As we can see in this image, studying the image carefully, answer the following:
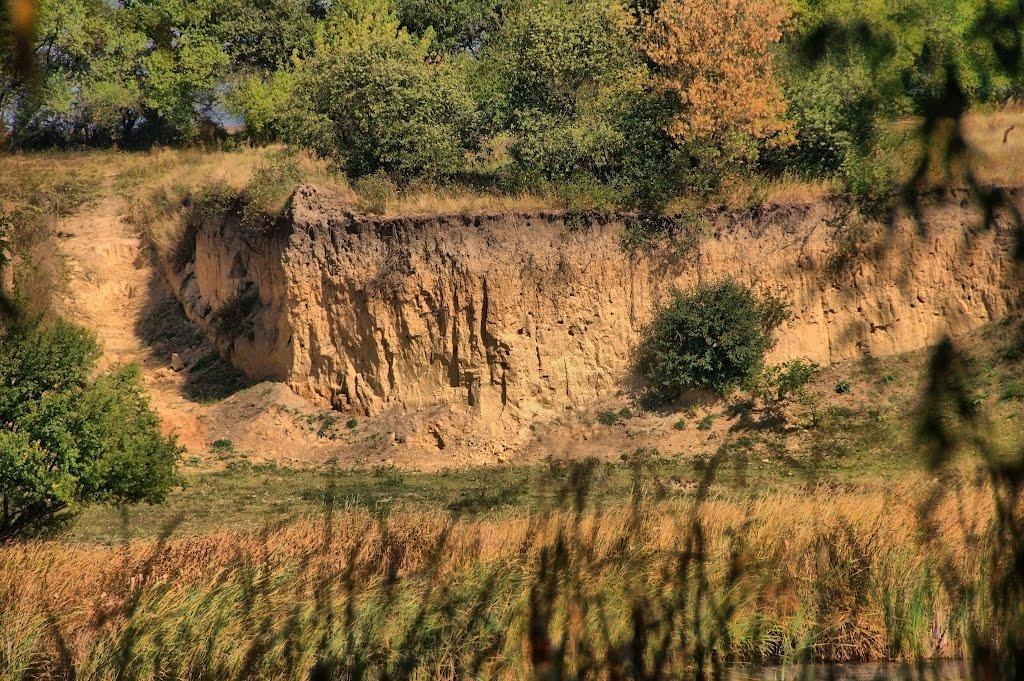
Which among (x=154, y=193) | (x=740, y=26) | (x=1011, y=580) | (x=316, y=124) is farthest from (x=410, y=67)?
(x=1011, y=580)

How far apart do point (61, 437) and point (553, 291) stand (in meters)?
11.1

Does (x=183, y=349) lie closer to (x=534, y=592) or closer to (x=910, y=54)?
(x=534, y=592)

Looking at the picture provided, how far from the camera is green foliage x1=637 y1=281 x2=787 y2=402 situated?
24.0 m

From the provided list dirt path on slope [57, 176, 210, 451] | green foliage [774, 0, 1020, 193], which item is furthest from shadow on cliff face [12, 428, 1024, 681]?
dirt path on slope [57, 176, 210, 451]

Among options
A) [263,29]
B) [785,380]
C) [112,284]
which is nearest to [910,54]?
[785,380]

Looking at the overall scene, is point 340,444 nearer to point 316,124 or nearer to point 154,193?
point 316,124

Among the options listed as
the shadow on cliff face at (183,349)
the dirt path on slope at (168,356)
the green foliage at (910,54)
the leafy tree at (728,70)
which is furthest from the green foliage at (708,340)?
the green foliage at (910,54)

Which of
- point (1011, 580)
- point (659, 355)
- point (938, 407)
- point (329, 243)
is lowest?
point (1011, 580)

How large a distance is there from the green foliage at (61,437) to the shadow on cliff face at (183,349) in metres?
10.3

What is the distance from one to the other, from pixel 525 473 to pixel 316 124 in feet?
30.2

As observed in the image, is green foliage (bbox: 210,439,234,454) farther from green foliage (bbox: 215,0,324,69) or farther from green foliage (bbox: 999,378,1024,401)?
green foliage (bbox: 215,0,324,69)

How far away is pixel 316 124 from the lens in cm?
2745

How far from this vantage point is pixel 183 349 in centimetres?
2991

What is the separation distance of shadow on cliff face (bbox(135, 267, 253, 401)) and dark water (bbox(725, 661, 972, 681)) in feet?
60.1
